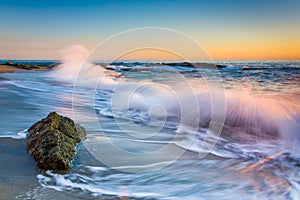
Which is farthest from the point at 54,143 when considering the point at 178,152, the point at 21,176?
the point at 178,152

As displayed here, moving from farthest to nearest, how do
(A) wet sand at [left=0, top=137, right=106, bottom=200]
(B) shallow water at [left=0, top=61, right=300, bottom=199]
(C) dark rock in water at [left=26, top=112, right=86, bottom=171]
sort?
1. (C) dark rock in water at [left=26, top=112, right=86, bottom=171]
2. (B) shallow water at [left=0, top=61, right=300, bottom=199]
3. (A) wet sand at [left=0, top=137, right=106, bottom=200]

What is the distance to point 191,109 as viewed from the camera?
918 cm

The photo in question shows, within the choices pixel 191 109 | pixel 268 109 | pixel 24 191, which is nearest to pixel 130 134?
pixel 24 191

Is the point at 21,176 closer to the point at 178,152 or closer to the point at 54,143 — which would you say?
the point at 54,143

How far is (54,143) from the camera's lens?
3.60 metres

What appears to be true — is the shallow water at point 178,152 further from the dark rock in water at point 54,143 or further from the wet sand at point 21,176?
the dark rock in water at point 54,143

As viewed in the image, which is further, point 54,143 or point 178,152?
point 178,152

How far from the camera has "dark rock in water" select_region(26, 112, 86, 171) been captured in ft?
11.2

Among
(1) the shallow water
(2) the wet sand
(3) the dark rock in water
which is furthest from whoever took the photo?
(3) the dark rock in water

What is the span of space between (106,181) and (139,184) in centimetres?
40

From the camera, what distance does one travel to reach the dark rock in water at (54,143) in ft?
11.2

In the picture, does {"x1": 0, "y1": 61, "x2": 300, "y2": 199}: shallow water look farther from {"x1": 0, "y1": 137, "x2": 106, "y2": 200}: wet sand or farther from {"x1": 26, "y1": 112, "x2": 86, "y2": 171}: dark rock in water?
{"x1": 26, "y1": 112, "x2": 86, "y2": 171}: dark rock in water

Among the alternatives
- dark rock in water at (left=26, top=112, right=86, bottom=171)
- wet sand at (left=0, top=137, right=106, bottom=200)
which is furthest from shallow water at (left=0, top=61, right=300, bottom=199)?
dark rock in water at (left=26, top=112, right=86, bottom=171)

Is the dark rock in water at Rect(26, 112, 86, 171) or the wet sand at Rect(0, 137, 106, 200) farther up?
the dark rock in water at Rect(26, 112, 86, 171)
